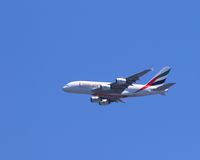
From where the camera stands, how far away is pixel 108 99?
117 m

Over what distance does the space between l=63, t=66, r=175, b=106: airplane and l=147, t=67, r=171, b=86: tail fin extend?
68 centimetres

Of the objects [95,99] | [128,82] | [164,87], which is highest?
[95,99]

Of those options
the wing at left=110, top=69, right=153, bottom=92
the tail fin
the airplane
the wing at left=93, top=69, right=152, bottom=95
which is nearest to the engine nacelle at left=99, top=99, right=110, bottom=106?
the airplane

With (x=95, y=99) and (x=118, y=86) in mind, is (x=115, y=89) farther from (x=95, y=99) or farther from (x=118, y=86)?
(x=95, y=99)

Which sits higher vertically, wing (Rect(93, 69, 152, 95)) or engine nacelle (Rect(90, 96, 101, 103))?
engine nacelle (Rect(90, 96, 101, 103))

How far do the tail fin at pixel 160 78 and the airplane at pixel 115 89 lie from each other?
2.22 feet

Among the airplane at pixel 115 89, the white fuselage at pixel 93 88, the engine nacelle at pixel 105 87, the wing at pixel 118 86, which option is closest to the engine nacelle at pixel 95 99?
the airplane at pixel 115 89

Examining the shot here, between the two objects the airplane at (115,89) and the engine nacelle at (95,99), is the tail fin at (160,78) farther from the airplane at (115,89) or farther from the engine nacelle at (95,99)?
the engine nacelle at (95,99)

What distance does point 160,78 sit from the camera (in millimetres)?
121375

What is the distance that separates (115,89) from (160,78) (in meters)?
12.0

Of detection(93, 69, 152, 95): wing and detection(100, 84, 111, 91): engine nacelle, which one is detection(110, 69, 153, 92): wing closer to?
detection(93, 69, 152, 95): wing

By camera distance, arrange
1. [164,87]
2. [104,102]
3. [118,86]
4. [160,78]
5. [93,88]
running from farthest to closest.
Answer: [160,78] → [104,102] → [118,86] → [93,88] → [164,87]

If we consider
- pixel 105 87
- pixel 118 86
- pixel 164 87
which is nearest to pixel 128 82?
pixel 118 86

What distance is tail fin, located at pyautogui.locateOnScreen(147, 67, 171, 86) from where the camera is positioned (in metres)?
120
